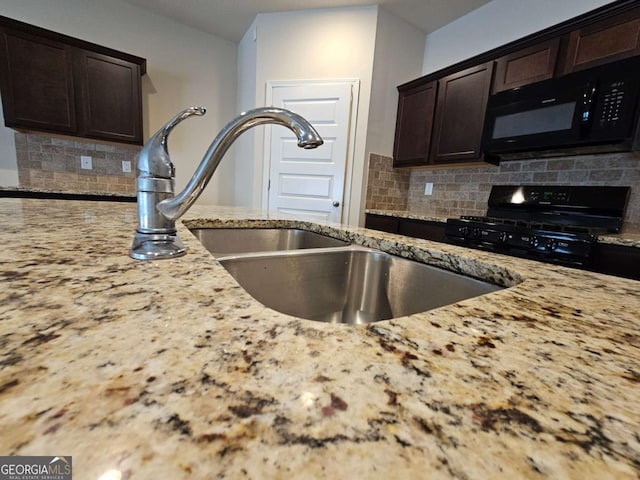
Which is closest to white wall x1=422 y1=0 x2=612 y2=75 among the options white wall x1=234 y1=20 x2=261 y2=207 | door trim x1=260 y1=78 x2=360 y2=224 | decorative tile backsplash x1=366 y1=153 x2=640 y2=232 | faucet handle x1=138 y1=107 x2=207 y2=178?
door trim x1=260 y1=78 x2=360 y2=224

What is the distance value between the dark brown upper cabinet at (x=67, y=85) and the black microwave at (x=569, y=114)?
3241mm

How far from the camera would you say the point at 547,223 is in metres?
2.00

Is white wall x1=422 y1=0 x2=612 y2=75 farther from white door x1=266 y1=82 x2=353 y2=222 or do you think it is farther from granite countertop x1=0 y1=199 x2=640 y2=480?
granite countertop x1=0 y1=199 x2=640 y2=480

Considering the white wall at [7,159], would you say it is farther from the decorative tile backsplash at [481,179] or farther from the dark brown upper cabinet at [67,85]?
the decorative tile backsplash at [481,179]

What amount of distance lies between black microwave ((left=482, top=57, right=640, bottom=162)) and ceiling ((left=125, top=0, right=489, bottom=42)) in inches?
44.8

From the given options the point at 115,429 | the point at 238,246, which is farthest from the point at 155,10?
the point at 115,429

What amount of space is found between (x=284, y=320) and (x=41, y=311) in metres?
0.24

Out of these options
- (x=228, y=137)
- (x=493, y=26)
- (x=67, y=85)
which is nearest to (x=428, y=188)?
(x=493, y=26)

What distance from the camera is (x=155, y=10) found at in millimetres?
2896

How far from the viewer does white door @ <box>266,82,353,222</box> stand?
275 cm

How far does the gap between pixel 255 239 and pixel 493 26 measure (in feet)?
9.62

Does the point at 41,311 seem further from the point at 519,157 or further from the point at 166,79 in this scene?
the point at 166,79

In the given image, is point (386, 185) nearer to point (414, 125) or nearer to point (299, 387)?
point (414, 125)

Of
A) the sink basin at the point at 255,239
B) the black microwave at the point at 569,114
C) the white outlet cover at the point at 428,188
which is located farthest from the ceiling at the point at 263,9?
the sink basin at the point at 255,239
